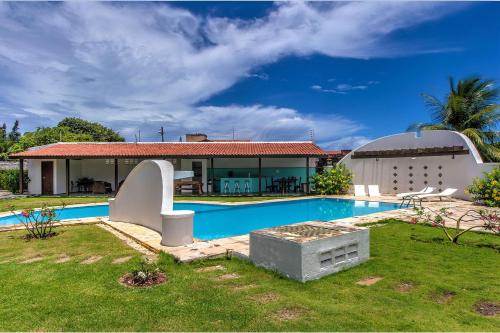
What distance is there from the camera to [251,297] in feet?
13.2

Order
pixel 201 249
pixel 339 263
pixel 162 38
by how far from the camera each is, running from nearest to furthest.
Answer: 1. pixel 339 263
2. pixel 201 249
3. pixel 162 38

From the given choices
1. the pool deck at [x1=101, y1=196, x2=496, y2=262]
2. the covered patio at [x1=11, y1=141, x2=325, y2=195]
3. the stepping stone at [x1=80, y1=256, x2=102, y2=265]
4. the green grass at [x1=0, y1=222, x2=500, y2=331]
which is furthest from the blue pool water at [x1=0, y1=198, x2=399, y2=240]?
the green grass at [x1=0, y1=222, x2=500, y2=331]

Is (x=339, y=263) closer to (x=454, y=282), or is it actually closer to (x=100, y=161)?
(x=454, y=282)

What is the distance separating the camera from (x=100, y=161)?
78.3ft

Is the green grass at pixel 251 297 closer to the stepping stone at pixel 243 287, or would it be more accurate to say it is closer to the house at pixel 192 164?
the stepping stone at pixel 243 287

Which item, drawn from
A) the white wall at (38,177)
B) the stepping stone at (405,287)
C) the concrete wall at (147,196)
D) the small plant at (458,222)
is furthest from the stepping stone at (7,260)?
the white wall at (38,177)

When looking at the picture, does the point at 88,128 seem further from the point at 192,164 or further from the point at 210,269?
the point at 210,269

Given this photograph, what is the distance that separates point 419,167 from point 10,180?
28.5 m

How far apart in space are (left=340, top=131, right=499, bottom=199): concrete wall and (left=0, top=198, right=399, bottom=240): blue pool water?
389cm

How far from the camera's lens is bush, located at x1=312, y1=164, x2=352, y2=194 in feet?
67.1

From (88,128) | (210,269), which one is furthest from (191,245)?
(88,128)

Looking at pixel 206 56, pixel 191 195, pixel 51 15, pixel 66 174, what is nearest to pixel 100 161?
pixel 66 174

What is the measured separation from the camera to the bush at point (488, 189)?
13.6m

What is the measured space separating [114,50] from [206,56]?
4879mm
